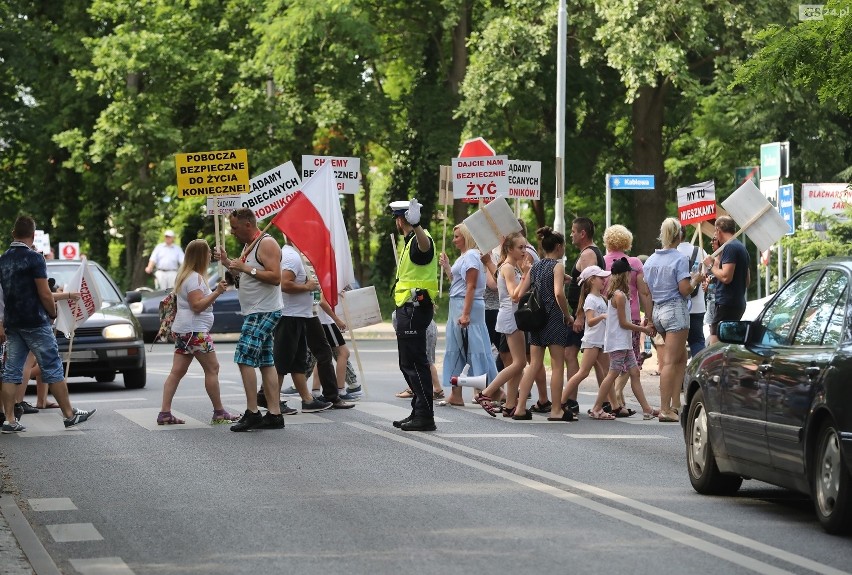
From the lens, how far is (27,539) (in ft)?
28.8

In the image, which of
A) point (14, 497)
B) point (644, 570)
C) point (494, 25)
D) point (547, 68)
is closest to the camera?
point (644, 570)

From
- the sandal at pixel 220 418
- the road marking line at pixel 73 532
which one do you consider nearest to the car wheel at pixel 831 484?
the road marking line at pixel 73 532

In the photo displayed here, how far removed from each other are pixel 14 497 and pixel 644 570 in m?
4.56

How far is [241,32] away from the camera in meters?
45.5

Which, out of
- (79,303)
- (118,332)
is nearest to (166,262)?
(118,332)

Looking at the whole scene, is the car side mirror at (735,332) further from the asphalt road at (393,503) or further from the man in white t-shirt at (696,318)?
the man in white t-shirt at (696,318)

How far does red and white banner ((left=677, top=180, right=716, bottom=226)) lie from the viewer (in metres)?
21.3

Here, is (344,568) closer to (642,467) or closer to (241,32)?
(642,467)

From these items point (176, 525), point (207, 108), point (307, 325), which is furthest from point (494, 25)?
point (176, 525)

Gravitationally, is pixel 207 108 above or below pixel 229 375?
above

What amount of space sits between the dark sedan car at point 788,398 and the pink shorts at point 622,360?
15.5ft

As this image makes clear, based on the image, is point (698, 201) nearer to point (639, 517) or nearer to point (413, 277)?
point (413, 277)

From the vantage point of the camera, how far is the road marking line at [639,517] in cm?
798

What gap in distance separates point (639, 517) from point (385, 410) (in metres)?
7.33
